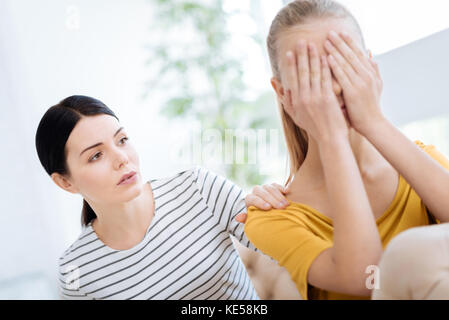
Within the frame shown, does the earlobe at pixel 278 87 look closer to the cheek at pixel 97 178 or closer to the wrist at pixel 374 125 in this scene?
the wrist at pixel 374 125

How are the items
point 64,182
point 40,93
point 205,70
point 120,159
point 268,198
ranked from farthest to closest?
point 205,70, point 40,93, point 64,182, point 120,159, point 268,198

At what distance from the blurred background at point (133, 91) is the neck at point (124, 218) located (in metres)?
1.82

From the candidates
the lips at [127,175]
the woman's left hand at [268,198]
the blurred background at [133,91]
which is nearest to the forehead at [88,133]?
the lips at [127,175]

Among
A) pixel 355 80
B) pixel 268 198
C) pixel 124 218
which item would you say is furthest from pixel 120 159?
pixel 355 80

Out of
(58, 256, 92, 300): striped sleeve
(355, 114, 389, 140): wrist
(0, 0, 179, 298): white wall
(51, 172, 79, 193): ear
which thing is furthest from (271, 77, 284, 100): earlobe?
(0, 0, 179, 298): white wall

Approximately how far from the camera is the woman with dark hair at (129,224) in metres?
1.11

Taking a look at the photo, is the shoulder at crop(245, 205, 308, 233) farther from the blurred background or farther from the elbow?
the blurred background

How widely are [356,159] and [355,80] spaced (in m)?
0.23

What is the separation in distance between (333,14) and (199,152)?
2.58 m

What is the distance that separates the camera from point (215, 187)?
1214mm

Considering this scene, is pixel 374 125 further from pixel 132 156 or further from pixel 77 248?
pixel 77 248

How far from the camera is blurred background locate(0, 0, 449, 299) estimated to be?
9.12 feet

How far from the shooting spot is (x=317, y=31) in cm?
85

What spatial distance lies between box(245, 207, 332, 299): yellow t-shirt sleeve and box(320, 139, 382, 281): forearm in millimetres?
68
